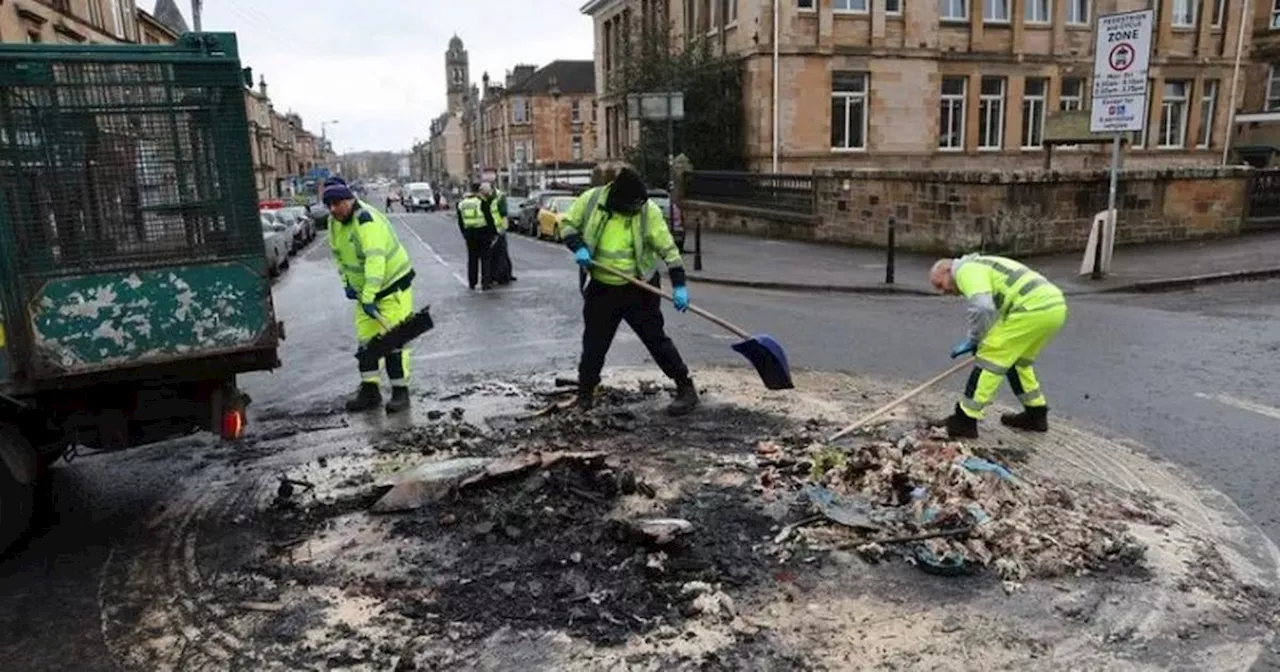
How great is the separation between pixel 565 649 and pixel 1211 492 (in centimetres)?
388

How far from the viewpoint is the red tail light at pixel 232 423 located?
4812 millimetres

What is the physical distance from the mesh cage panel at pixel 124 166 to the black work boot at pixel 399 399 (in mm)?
2616

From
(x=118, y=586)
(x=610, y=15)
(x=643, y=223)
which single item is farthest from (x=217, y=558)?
(x=610, y=15)

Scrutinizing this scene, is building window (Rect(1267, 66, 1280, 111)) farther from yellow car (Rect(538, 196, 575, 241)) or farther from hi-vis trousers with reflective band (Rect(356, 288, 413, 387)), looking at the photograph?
hi-vis trousers with reflective band (Rect(356, 288, 413, 387))

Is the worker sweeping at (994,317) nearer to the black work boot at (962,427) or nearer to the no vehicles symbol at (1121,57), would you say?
the black work boot at (962,427)

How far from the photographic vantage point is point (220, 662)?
3.46 metres

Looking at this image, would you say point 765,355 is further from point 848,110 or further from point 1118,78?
point 848,110

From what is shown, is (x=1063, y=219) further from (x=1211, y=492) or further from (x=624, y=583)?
(x=624, y=583)

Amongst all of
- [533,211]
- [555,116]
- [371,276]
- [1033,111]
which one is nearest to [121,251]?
[371,276]

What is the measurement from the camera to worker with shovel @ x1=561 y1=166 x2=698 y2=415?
6.61 meters

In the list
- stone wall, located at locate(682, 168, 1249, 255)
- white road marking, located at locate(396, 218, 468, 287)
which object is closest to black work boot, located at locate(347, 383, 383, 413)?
white road marking, located at locate(396, 218, 468, 287)

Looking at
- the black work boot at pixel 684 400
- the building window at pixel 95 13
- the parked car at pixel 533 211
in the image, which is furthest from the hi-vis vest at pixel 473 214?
the building window at pixel 95 13

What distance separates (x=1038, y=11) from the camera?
30422 millimetres

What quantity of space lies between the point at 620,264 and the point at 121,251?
10.7ft
